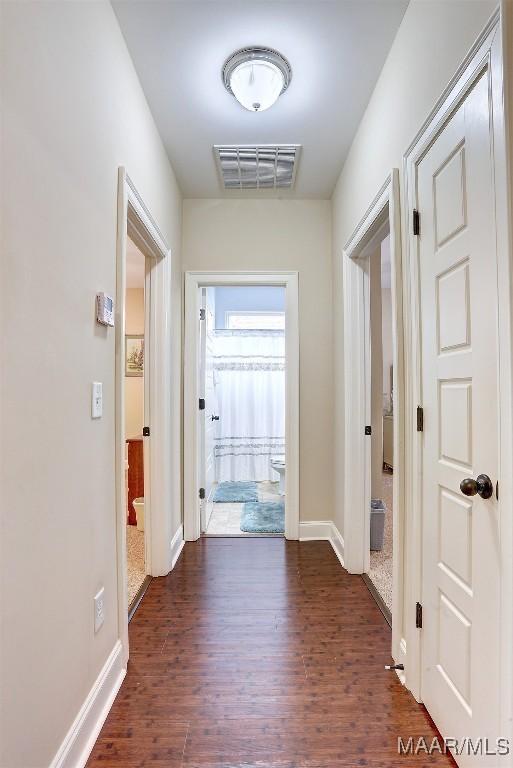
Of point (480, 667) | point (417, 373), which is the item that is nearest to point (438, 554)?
point (480, 667)

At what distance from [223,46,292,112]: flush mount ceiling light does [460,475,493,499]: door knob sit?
1903mm

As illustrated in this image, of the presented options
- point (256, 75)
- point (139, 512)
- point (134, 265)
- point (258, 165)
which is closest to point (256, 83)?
point (256, 75)

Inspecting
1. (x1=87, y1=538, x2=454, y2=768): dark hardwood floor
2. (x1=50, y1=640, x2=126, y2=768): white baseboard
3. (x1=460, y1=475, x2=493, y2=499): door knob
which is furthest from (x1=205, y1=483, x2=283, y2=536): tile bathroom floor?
(x1=460, y1=475, x2=493, y2=499): door knob

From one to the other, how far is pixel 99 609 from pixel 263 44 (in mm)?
2392

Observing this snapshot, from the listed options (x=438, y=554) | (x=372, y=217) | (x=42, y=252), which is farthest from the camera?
(x=372, y=217)

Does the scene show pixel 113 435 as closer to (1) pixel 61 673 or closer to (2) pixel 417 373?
(1) pixel 61 673

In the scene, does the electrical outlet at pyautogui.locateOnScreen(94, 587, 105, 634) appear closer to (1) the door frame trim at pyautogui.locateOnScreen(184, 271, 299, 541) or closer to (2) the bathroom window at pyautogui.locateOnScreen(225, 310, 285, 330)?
(1) the door frame trim at pyautogui.locateOnScreen(184, 271, 299, 541)

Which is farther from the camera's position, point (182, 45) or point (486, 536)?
point (182, 45)

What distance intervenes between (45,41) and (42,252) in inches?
22.4

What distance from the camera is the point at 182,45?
1821 millimetres

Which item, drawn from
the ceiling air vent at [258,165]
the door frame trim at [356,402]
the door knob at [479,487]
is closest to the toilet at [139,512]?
the door frame trim at [356,402]

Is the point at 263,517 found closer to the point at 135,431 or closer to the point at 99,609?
the point at 135,431

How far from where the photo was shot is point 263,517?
3.67 m

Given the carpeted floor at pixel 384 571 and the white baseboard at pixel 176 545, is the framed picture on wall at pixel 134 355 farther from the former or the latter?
the carpeted floor at pixel 384 571
